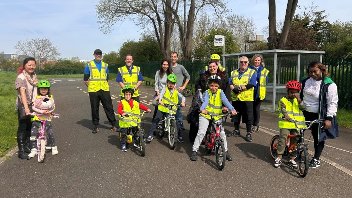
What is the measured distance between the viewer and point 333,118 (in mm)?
5266

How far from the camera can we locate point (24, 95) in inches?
238

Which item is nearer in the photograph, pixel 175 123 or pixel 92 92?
pixel 175 123

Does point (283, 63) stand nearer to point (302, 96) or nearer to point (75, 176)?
point (302, 96)

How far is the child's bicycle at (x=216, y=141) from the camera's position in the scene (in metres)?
5.52

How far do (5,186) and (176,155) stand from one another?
9.39 ft

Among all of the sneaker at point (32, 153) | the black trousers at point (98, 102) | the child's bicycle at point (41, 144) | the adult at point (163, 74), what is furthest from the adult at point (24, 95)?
the adult at point (163, 74)

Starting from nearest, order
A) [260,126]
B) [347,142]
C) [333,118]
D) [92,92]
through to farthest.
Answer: [333,118] < [347,142] < [92,92] < [260,126]

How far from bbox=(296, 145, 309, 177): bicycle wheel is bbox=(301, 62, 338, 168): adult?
1.36 ft

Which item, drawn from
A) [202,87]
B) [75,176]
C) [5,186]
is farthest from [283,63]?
[5,186]

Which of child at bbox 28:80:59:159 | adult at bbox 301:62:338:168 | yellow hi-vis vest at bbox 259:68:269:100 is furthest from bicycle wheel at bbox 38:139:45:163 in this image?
yellow hi-vis vest at bbox 259:68:269:100

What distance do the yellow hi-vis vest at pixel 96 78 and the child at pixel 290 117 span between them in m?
4.44

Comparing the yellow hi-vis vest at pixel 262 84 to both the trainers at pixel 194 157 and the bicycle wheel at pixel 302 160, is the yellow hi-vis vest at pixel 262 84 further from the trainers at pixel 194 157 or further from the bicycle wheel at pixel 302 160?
the bicycle wheel at pixel 302 160

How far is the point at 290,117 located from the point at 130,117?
2902 mm

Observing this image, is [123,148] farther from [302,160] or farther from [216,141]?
[302,160]
